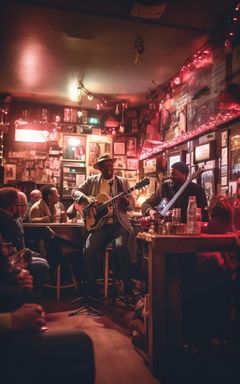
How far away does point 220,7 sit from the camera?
14.5ft

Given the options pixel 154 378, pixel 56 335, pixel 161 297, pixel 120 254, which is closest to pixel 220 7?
pixel 120 254

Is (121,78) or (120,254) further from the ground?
(121,78)

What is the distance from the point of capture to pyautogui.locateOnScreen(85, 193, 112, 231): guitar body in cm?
482

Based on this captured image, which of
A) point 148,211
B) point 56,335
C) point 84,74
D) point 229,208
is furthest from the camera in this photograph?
point 84,74

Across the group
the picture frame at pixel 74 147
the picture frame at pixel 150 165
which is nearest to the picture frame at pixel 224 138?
the picture frame at pixel 150 165

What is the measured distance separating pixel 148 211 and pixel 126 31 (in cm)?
255

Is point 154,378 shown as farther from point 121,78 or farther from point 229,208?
point 121,78

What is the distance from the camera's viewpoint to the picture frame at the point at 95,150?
8844 millimetres

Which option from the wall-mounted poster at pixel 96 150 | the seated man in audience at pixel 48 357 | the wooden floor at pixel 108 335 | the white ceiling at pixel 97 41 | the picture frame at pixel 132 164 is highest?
the white ceiling at pixel 97 41

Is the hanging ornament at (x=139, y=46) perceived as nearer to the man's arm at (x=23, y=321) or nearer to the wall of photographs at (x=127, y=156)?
the wall of photographs at (x=127, y=156)

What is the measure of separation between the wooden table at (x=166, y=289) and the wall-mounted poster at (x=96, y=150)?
A: 633cm

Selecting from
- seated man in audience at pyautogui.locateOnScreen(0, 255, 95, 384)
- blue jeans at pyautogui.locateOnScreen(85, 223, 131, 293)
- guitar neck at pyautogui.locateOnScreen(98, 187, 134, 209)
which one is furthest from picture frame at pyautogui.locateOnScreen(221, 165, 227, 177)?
seated man in audience at pyautogui.locateOnScreen(0, 255, 95, 384)

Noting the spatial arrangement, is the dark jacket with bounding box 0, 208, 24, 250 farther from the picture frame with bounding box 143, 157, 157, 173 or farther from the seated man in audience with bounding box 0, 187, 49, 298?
the picture frame with bounding box 143, 157, 157, 173

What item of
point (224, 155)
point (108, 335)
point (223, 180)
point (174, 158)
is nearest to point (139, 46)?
point (224, 155)
